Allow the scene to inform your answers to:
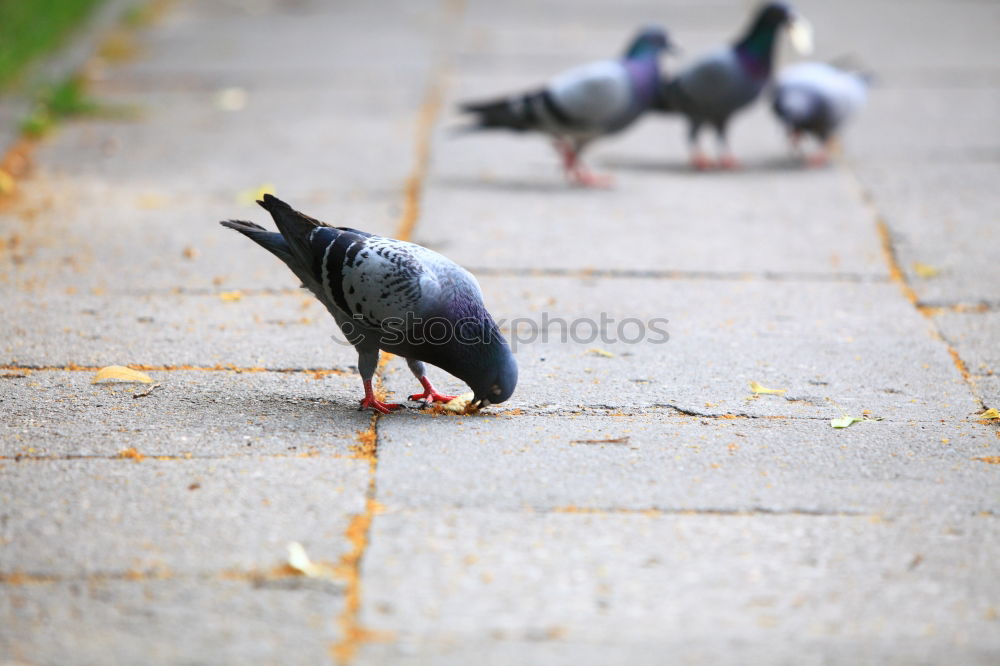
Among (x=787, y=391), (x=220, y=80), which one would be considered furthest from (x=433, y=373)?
(x=220, y=80)

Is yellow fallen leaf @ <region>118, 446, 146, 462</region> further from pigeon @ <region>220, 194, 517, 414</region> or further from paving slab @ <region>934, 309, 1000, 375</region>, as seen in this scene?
paving slab @ <region>934, 309, 1000, 375</region>

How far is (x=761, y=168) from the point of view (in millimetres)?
7793

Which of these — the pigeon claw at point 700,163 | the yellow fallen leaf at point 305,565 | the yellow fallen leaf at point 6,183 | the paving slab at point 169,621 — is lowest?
the paving slab at point 169,621

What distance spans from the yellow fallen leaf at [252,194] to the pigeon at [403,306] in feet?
8.56

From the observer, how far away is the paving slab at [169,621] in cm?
261

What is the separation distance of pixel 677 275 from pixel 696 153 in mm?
2424

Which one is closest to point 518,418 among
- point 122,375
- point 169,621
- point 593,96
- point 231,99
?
point 122,375

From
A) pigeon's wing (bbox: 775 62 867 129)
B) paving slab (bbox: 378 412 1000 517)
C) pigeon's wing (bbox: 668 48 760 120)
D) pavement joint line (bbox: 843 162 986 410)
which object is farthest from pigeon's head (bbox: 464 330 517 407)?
pigeon's wing (bbox: 775 62 867 129)

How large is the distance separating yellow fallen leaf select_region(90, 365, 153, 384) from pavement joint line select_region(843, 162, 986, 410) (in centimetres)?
300

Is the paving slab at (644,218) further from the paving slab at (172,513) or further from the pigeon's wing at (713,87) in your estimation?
the paving slab at (172,513)

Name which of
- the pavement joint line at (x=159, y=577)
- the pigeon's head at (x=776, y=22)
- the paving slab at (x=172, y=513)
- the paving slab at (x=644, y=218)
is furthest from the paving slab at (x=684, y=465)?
the pigeon's head at (x=776, y=22)

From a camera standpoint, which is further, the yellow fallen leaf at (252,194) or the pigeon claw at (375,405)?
the yellow fallen leaf at (252,194)

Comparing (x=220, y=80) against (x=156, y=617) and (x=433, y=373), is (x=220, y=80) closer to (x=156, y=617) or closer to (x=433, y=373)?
(x=433, y=373)

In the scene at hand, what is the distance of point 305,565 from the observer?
294 cm
